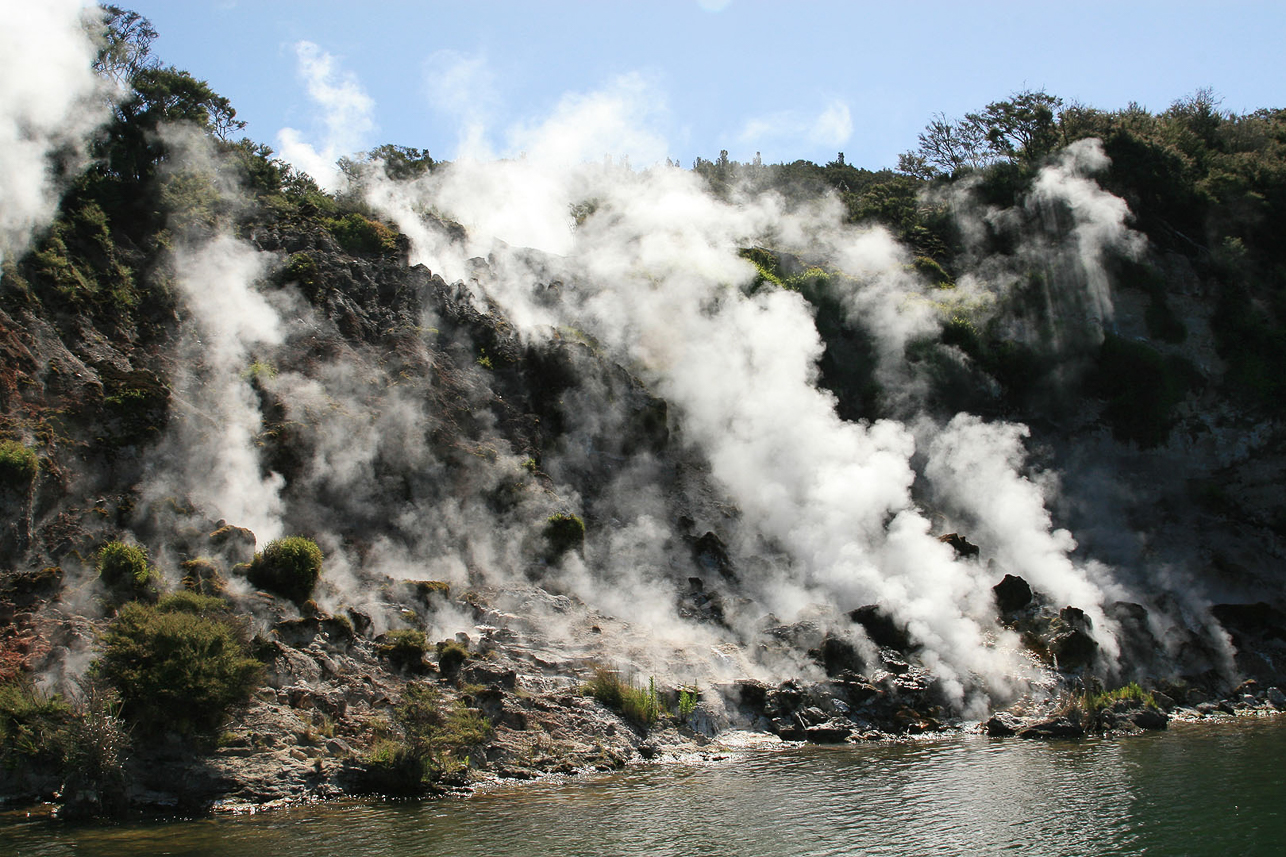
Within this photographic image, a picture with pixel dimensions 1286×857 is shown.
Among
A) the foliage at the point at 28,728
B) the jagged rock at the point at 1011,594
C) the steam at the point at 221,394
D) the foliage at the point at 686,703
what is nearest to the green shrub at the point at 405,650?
the steam at the point at 221,394

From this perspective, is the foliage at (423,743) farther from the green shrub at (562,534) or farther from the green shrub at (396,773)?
the green shrub at (562,534)

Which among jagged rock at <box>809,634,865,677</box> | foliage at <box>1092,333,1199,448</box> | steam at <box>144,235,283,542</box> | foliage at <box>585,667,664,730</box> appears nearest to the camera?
foliage at <box>585,667,664,730</box>

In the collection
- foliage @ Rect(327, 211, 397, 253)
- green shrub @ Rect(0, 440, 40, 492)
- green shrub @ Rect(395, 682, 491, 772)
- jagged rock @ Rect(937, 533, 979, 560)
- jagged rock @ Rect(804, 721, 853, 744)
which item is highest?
foliage @ Rect(327, 211, 397, 253)

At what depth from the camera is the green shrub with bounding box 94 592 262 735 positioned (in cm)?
1516

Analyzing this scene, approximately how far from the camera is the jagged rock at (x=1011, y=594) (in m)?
27.3

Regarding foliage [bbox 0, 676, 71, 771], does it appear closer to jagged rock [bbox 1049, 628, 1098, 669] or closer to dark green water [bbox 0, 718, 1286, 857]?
dark green water [bbox 0, 718, 1286, 857]

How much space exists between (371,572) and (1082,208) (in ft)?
126

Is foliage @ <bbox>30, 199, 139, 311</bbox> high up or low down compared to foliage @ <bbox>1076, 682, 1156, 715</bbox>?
up

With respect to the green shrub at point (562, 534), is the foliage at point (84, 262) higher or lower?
higher

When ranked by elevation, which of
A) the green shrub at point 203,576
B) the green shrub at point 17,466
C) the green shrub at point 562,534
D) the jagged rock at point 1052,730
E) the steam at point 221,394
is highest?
the steam at point 221,394

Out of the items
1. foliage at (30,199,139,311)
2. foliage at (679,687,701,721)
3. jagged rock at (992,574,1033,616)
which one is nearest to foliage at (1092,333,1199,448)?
jagged rock at (992,574,1033,616)

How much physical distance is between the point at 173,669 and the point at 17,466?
23.9ft

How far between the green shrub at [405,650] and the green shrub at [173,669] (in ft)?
12.3

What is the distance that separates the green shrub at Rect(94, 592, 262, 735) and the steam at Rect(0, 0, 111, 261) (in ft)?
46.1
